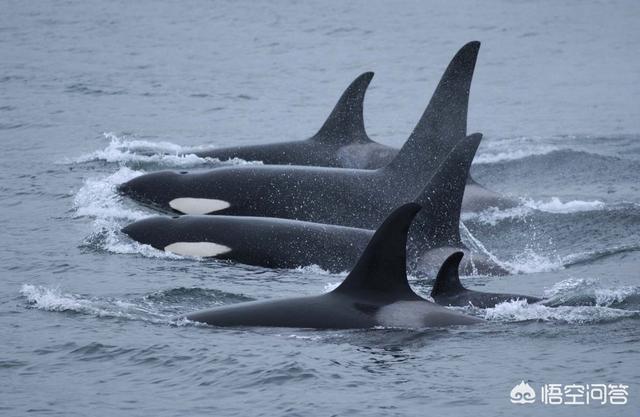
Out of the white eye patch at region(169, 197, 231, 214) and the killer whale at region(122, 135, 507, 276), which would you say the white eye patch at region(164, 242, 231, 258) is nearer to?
the killer whale at region(122, 135, 507, 276)

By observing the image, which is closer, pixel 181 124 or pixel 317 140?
pixel 317 140

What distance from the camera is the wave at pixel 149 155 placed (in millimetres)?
22047

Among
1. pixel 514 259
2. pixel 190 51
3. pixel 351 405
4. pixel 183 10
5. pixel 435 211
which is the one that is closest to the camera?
pixel 351 405

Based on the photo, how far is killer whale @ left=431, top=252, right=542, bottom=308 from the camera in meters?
12.7

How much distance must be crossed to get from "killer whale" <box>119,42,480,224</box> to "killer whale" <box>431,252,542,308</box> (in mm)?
3982

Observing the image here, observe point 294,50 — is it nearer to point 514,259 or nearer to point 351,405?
point 514,259

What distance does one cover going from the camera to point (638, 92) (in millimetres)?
34656

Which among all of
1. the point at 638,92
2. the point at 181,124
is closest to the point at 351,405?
the point at 181,124

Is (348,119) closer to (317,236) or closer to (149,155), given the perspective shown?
(317,236)

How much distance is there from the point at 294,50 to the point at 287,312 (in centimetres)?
3228

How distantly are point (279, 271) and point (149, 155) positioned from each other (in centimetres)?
950

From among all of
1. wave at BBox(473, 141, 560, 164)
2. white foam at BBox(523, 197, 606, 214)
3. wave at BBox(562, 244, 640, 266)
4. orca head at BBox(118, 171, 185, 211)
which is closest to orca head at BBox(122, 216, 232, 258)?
orca head at BBox(118, 171, 185, 211)

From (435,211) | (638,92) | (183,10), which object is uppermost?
(183,10)

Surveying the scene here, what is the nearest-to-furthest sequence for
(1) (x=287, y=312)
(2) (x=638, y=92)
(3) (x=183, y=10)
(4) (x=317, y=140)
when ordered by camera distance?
1. (1) (x=287, y=312)
2. (4) (x=317, y=140)
3. (2) (x=638, y=92)
4. (3) (x=183, y=10)
